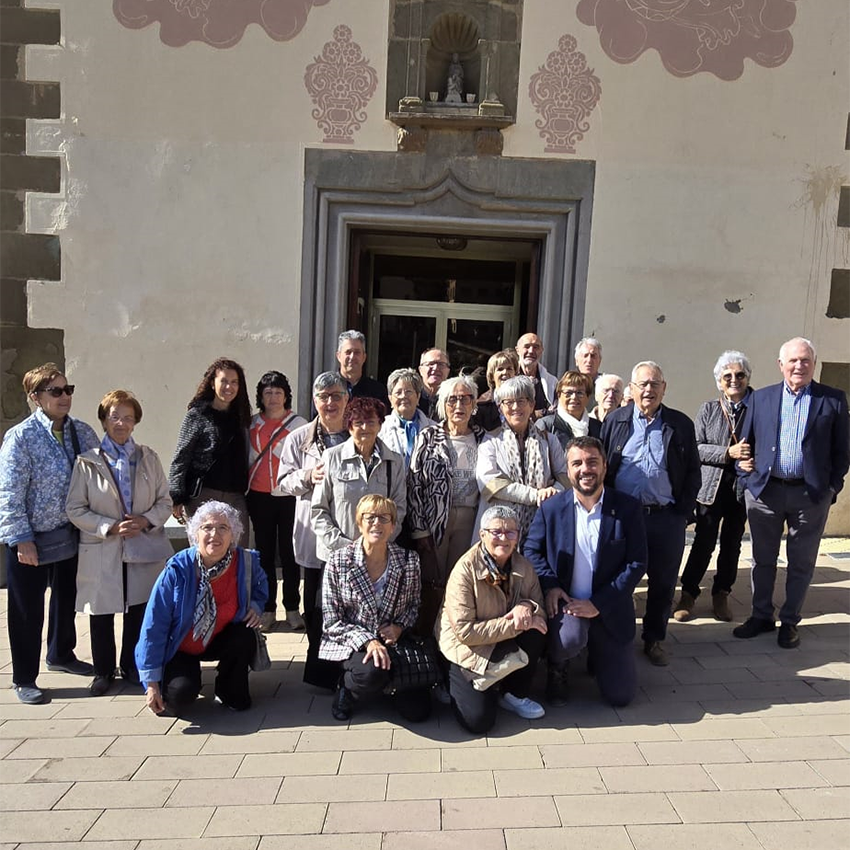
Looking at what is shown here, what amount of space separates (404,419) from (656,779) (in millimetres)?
1959

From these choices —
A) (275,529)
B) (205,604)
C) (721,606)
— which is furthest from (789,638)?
(205,604)

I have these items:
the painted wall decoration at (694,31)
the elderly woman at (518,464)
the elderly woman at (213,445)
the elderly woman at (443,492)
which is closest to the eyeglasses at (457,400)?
the elderly woman at (443,492)

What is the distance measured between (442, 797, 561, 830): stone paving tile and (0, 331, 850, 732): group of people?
527mm

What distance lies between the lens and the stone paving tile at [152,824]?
2.35m

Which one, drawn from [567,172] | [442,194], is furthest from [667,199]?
[442,194]

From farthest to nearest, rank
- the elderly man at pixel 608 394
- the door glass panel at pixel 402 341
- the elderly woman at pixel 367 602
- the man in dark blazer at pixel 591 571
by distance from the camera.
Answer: the door glass panel at pixel 402 341 → the elderly man at pixel 608 394 → the man in dark blazer at pixel 591 571 → the elderly woman at pixel 367 602

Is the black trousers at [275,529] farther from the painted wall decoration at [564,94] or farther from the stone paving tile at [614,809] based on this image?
the painted wall decoration at [564,94]

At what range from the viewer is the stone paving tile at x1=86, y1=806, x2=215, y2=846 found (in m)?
2.35

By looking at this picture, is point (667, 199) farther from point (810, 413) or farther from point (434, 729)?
point (434, 729)

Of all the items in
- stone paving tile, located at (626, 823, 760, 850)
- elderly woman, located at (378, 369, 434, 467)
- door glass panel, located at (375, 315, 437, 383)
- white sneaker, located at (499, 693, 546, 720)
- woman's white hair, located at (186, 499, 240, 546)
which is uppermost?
door glass panel, located at (375, 315, 437, 383)

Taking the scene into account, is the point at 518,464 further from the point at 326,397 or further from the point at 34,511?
the point at 34,511

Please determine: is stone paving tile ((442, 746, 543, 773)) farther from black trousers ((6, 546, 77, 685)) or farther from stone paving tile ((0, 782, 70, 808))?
black trousers ((6, 546, 77, 685))

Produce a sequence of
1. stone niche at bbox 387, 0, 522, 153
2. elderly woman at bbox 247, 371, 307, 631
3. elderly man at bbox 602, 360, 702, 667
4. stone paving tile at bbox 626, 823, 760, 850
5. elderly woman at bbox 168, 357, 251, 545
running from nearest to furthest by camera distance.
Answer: stone paving tile at bbox 626, 823, 760, 850
elderly man at bbox 602, 360, 702, 667
elderly woman at bbox 168, 357, 251, 545
elderly woman at bbox 247, 371, 307, 631
stone niche at bbox 387, 0, 522, 153

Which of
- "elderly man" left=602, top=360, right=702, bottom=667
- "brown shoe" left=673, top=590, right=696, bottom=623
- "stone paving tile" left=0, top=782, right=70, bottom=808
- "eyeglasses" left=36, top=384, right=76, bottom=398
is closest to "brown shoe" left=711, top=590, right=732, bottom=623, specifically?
"brown shoe" left=673, top=590, right=696, bottom=623
